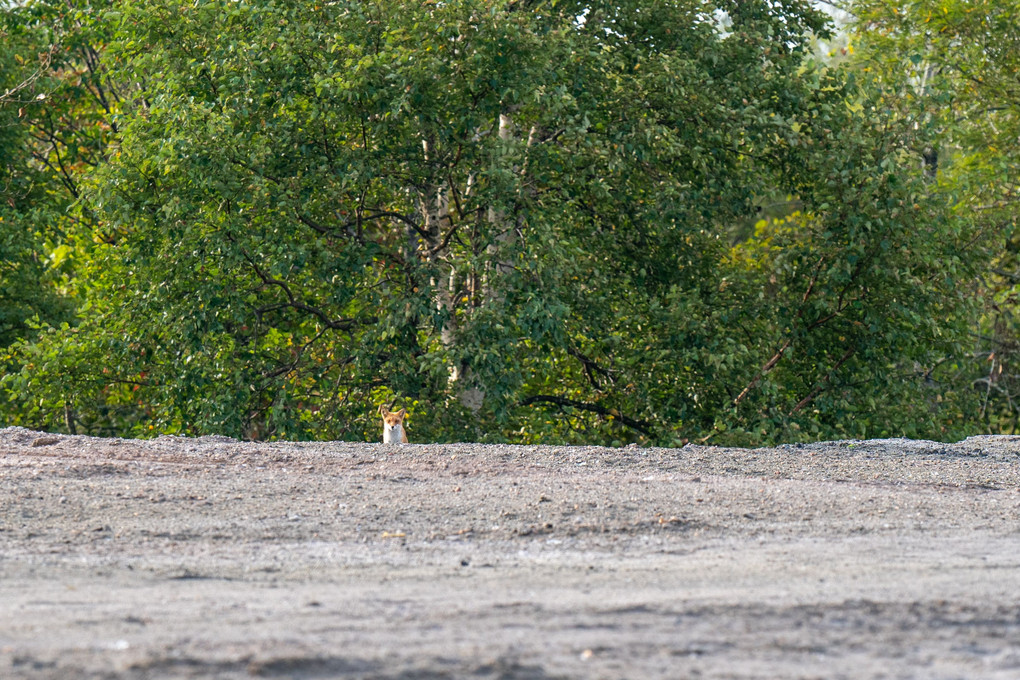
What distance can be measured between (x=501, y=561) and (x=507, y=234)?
8912 mm

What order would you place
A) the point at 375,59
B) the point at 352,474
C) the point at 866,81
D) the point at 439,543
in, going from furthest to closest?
the point at 866,81 < the point at 375,59 < the point at 352,474 < the point at 439,543

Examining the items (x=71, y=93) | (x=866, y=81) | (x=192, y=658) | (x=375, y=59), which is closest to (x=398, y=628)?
(x=192, y=658)

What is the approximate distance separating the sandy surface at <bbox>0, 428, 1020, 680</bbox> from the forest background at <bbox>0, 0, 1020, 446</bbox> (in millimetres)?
3423

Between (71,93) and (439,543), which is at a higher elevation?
(71,93)

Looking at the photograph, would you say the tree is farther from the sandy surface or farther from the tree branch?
the sandy surface

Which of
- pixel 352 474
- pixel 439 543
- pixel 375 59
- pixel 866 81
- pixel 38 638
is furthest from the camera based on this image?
pixel 866 81

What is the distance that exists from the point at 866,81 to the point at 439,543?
1211 centimetres

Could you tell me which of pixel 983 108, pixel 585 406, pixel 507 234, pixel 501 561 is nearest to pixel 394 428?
pixel 507 234

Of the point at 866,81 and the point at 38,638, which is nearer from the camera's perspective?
the point at 38,638

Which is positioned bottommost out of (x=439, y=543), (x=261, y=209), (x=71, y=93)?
(x=439, y=543)

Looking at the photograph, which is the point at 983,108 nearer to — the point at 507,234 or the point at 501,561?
the point at 507,234

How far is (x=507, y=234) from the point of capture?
618 inches

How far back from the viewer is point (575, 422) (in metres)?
18.2

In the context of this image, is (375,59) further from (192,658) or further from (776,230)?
(192,658)
